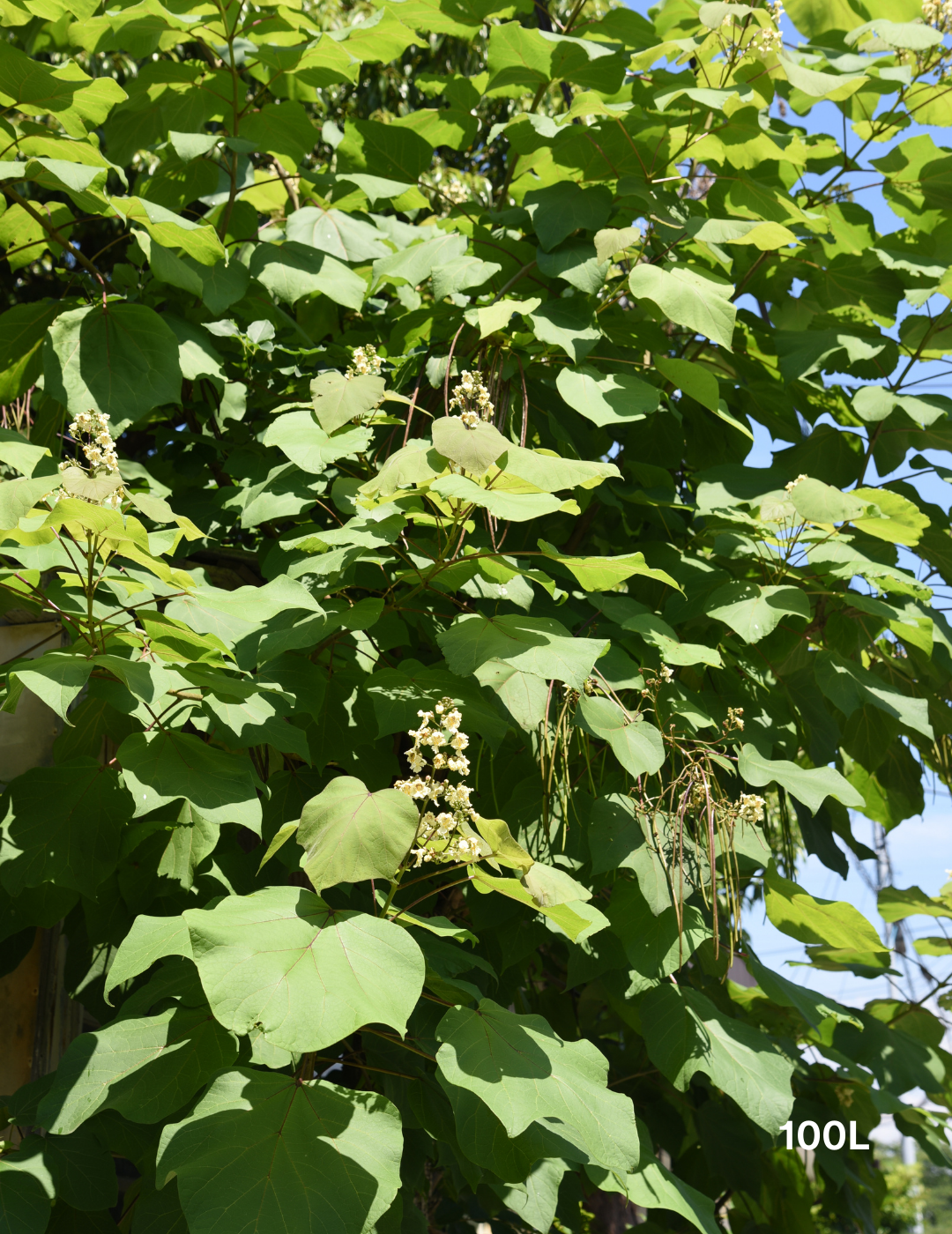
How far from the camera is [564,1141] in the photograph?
1.33 metres

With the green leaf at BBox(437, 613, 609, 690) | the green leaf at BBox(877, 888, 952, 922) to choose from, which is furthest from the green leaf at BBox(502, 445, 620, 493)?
the green leaf at BBox(877, 888, 952, 922)

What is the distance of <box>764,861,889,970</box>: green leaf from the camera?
186 centimetres

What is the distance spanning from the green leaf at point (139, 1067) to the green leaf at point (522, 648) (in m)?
0.58

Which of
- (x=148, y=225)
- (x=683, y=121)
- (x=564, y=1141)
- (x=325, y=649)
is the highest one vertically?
(x=683, y=121)

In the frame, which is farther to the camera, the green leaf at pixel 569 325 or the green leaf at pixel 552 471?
the green leaf at pixel 569 325

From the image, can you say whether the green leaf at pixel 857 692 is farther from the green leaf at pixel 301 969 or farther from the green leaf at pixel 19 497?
the green leaf at pixel 19 497

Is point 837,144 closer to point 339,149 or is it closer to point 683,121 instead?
point 683,121

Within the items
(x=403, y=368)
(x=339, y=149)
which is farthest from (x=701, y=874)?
(x=339, y=149)

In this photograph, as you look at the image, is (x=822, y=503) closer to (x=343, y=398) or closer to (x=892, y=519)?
(x=892, y=519)

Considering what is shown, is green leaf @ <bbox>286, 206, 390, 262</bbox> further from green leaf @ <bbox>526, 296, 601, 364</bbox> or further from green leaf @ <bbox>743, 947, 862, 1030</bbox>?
green leaf @ <bbox>743, 947, 862, 1030</bbox>

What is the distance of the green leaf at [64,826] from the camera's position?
5.03 ft

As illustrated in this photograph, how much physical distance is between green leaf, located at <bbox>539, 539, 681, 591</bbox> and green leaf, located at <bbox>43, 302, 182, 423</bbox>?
82 centimetres

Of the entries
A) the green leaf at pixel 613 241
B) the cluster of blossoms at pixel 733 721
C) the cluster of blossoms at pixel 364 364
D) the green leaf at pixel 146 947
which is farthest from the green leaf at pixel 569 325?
the green leaf at pixel 146 947

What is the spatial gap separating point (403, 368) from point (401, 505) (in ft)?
2.40
